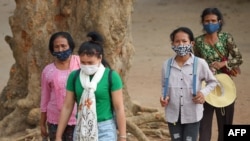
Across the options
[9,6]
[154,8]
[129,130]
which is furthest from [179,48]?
[9,6]

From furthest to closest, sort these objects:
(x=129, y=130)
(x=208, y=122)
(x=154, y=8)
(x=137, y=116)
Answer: (x=154, y=8)
(x=137, y=116)
(x=129, y=130)
(x=208, y=122)

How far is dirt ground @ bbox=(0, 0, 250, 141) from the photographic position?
10.4m

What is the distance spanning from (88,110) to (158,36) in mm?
13018

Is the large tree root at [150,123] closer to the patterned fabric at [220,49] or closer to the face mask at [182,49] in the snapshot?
the patterned fabric at [220,49]

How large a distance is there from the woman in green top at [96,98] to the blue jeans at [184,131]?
2.72 feet

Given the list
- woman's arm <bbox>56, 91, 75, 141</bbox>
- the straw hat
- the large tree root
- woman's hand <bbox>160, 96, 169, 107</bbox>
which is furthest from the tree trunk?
woman's arm <bbox>56, 91, 75, 141</bbox>

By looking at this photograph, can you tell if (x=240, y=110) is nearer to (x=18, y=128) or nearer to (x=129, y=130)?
(x=129, y=130)

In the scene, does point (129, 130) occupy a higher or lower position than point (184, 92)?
lower

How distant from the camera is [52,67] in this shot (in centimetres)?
504

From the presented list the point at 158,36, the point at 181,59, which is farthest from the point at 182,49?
Answer: the point at 158,36

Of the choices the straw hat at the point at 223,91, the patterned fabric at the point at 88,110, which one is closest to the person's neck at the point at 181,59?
the straw hat at the point at 223,91

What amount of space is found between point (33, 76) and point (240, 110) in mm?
3479

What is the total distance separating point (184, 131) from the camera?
5.16 meters

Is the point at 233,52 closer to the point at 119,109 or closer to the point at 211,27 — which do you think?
the point at 211,27
